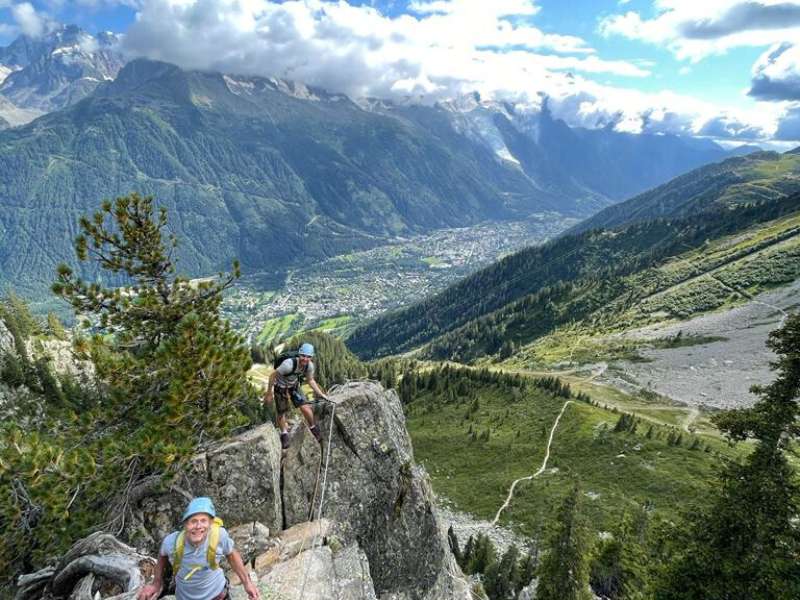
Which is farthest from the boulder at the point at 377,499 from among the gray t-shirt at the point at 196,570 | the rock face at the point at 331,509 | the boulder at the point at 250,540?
the gray t-shirt at the point at 196,570

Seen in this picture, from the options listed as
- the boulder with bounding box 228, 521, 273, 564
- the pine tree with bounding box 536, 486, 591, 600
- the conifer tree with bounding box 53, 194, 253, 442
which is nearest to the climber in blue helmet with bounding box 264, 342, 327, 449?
the conifer tree with bounding box 53, 194, 253, 442

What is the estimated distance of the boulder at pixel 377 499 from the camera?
2042cm

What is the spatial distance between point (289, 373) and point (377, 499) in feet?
24.6

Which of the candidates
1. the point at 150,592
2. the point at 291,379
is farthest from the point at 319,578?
the point at 291,379

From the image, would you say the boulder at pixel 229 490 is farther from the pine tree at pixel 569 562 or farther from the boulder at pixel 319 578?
the pine tree at pixel 569 562

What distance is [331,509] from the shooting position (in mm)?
20172

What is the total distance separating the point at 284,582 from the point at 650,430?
95.0 m

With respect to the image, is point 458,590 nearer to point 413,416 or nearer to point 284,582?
point 284,582

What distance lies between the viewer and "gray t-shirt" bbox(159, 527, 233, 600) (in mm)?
10445

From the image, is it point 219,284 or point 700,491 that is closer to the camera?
point 219,284

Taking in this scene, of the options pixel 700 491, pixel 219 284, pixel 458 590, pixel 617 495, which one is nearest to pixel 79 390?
pixel 219 284

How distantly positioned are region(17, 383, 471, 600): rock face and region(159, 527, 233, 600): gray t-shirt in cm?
492

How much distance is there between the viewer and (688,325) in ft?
536

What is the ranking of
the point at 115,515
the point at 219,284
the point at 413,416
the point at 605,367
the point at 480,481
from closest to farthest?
1. the point at 115,515
2. the point at 219,284
3. the point at 480,481
4. the point at 413,416
5. the point at 605,367
